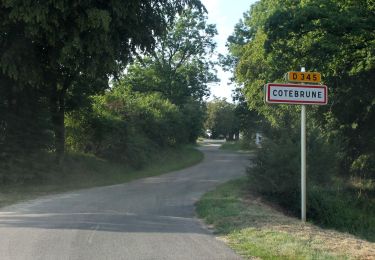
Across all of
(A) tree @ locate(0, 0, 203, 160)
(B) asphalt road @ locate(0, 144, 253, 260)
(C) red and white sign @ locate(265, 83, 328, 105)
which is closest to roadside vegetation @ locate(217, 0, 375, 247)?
(B) asphalt road @ locate(0, 144, 253, 260)

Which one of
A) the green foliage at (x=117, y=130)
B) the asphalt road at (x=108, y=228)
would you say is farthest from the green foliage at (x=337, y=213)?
the green foliage at (x=117, y=130)

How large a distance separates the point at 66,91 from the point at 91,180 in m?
4.66

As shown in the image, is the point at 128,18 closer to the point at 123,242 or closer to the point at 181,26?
the point at 123,242

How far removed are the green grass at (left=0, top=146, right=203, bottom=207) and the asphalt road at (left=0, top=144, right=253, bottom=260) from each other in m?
1.65

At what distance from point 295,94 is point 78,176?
16284 millimetres

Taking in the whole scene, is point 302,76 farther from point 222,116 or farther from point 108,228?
point 222,116

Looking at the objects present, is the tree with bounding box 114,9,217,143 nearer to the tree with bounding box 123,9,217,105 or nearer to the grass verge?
the tree with bounding box 123,9,217,105

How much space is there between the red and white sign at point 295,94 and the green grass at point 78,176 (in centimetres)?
990

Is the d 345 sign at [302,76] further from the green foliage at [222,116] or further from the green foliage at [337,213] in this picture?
the green foliage at [222,116]

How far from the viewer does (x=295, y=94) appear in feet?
37.8

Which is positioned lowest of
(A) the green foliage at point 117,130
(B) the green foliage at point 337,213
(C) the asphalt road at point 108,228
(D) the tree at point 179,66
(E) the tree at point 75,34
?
(B) the green foliage at point 337,213

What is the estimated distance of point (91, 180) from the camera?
25328 mm

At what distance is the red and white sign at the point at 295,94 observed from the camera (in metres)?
11.4

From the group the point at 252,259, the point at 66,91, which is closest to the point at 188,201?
the point at 252,259
